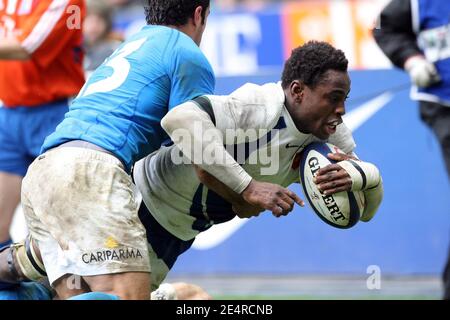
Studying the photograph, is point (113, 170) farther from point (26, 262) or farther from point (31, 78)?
point (31, 78)

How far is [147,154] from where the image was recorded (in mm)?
5316

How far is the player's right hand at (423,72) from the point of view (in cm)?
718

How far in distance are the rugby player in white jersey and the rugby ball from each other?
2.0 inches

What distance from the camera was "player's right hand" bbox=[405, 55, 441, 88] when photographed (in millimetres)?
7176

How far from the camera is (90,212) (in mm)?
4988

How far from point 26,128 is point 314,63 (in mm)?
2425

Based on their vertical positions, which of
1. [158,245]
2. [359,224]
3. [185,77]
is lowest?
[359,224]

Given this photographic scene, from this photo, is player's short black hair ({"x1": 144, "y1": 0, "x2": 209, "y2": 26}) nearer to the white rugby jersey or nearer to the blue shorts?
the white rugby jersey

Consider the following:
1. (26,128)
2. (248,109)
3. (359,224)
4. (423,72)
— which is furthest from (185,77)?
(359,224)

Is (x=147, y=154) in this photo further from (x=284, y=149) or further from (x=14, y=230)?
(x=14, y=230)

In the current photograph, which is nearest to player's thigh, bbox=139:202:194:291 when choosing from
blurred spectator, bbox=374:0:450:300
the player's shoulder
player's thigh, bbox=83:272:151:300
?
player's thigh, bbox=83:272:151:300
